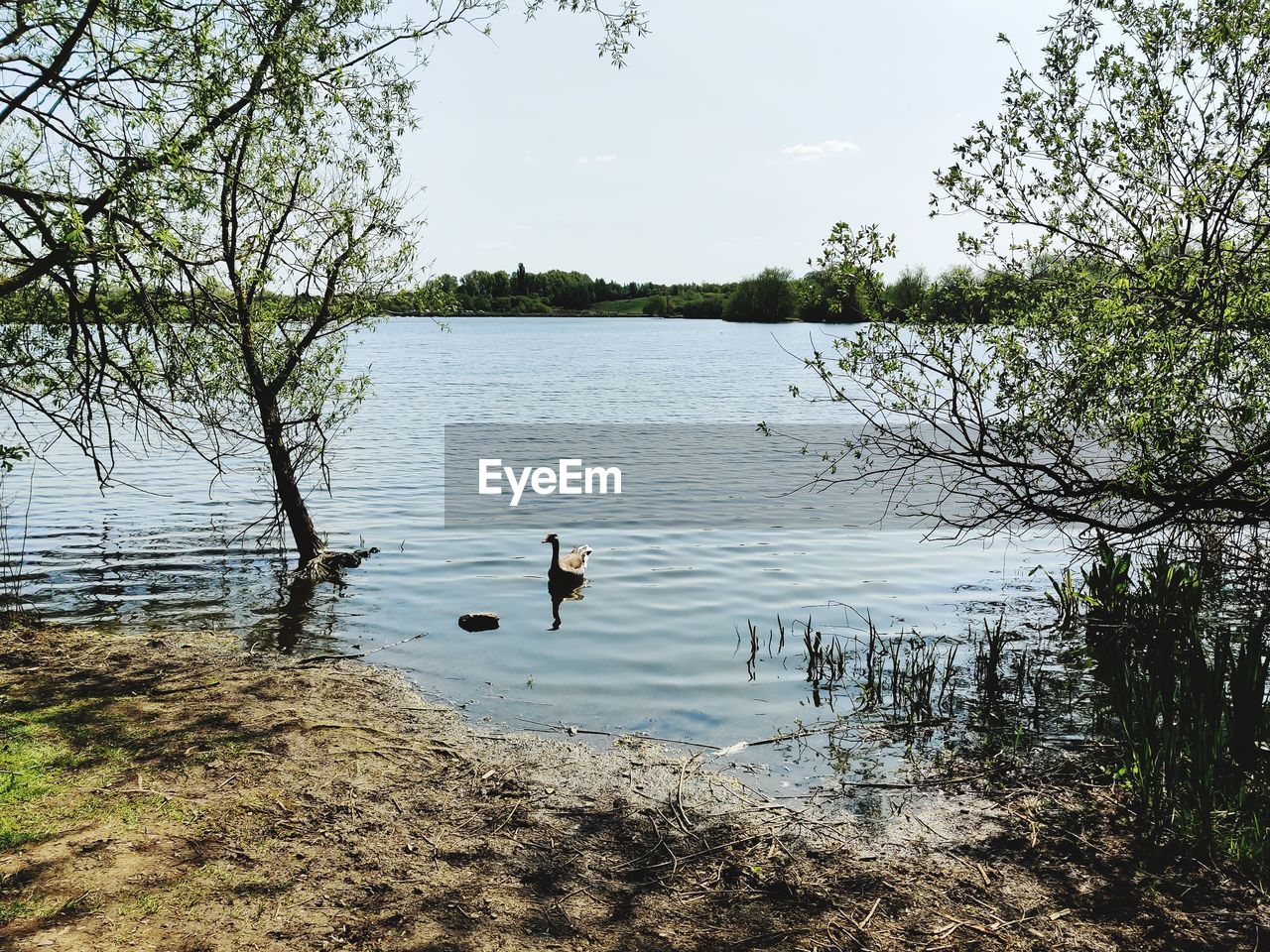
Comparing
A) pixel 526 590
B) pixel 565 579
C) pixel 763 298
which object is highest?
pixel 763 298

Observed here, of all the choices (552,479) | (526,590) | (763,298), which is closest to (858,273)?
(526,590)

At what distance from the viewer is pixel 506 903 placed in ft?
18.7

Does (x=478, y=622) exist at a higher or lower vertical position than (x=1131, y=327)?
lower

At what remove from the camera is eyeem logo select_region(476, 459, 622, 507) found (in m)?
25.2

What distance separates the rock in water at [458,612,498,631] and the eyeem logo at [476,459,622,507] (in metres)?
10.2

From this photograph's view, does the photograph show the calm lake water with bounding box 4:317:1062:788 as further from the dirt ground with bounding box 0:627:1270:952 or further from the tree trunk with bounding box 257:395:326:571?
the dirt ground with bounding box 0:627:1270:952

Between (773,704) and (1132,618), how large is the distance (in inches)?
185

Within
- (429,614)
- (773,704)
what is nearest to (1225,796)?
(773,704)

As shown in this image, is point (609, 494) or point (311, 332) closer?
point (311, 332)

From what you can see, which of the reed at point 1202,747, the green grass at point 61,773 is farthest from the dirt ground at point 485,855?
the reed at point 1202,747

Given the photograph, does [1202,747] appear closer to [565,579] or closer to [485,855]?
[485,855]

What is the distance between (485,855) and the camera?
637 centimetres

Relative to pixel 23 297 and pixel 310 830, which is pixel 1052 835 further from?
pixel 23 297

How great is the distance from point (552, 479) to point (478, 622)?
45.5ft
